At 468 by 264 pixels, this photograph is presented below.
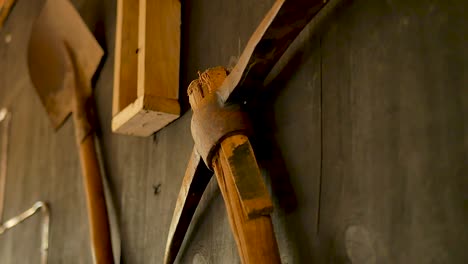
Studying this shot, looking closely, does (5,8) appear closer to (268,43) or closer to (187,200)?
(187,200)

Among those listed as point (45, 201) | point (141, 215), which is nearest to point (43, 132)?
point (45, 201)

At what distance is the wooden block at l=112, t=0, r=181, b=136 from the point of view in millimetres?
1146

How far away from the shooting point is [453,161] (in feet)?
1.99

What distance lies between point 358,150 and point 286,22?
19cm

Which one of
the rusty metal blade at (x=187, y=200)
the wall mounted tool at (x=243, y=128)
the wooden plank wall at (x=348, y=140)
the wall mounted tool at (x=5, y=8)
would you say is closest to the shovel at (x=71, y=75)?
the wooden plank wall at (x=348, y=140)

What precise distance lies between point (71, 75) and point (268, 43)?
0.95 metres

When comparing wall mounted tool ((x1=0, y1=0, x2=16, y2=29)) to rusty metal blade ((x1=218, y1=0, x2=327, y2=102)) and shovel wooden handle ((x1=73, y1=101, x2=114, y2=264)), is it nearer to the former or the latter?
shovel wooden handle ((x1=73, y1=101, x2=114, y2=264))

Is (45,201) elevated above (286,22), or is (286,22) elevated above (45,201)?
(286,22)

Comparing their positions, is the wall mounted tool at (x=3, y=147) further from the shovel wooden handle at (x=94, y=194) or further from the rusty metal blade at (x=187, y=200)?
the rusty metal blade at (x=187, y=200)

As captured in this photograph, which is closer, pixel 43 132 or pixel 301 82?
pixel 301 82

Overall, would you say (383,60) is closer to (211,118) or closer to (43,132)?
(211,118)

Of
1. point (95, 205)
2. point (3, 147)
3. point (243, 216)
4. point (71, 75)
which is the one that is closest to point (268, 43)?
point (243, 216)

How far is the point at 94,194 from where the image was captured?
1.38 m

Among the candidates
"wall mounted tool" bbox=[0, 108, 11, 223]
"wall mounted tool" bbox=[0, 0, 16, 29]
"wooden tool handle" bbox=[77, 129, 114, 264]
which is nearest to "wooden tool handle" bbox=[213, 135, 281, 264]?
"wooden tool handle" bbox=[77, 129, 114, 264]
